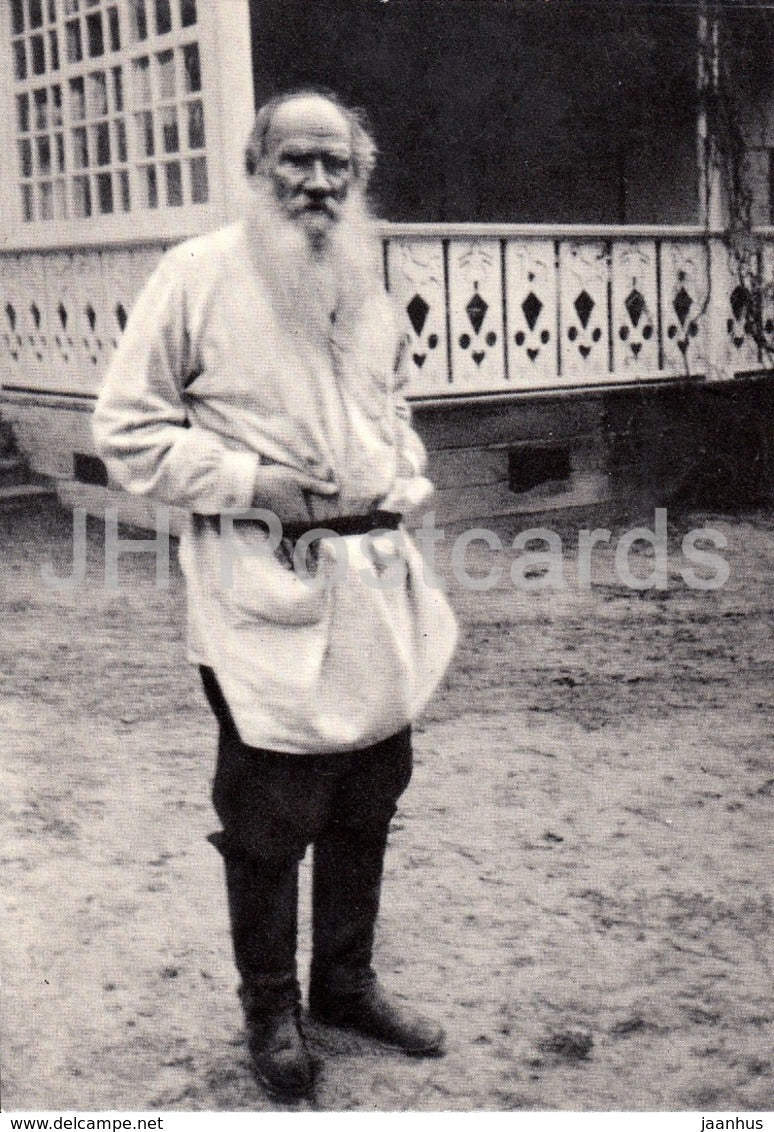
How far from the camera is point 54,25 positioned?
9625mm

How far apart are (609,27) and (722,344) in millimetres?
3609

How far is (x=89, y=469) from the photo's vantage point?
377 inches

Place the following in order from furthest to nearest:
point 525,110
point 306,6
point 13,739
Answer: point 525,110
point 306,6
point 13,739

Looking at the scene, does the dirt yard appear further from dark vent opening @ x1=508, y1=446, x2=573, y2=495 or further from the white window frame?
the white window frame

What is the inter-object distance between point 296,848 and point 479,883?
117cm

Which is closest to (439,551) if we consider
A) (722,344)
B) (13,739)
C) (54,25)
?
(722,344)

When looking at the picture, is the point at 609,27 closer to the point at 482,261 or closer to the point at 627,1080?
the point at 482,261

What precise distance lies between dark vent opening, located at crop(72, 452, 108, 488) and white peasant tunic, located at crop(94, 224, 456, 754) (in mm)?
6868

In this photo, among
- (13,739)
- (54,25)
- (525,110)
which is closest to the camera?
(13,739)

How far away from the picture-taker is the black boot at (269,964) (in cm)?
277

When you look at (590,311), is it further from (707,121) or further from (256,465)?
(256,465)

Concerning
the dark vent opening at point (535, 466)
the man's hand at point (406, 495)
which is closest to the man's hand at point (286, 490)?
the man's hand at point (406, 495)

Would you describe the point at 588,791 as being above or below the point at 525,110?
below

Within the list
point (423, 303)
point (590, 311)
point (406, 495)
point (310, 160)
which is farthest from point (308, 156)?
point (590, 311)
